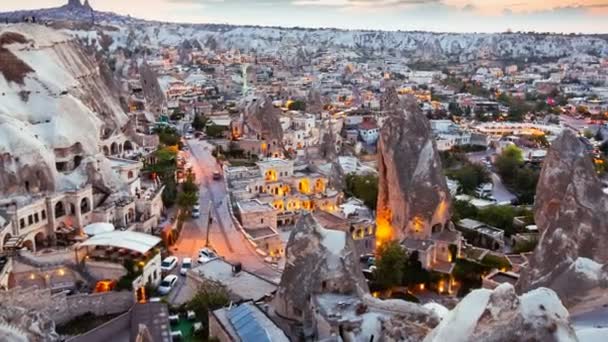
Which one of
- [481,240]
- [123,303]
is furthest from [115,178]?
[481,240]

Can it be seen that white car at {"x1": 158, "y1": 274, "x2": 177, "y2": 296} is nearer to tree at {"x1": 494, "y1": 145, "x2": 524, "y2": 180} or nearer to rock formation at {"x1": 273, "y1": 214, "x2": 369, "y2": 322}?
rock formation at {"x1": 273, "y1": 214, "x2": 369, "y2": 322}

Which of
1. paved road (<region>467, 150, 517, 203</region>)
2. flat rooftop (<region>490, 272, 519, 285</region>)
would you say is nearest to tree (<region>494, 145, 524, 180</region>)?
paved road (<region>467, 150, 517, 203</region>)

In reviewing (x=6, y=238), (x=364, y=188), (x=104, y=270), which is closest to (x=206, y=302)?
(x=104, y=270)

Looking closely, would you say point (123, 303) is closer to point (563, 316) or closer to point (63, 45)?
point (563, 316)

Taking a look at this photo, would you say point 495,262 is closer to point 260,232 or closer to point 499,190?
point 260,232

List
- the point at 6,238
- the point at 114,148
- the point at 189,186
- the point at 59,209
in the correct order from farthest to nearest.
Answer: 1. the point at 114,148
2. the point at 189,186
3. the point at 59,209
4. the point at 6,238

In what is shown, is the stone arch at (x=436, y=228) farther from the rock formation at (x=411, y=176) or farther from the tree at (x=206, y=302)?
the tree at (x=206, y=302)

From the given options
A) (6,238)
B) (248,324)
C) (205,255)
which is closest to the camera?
(248,324)
